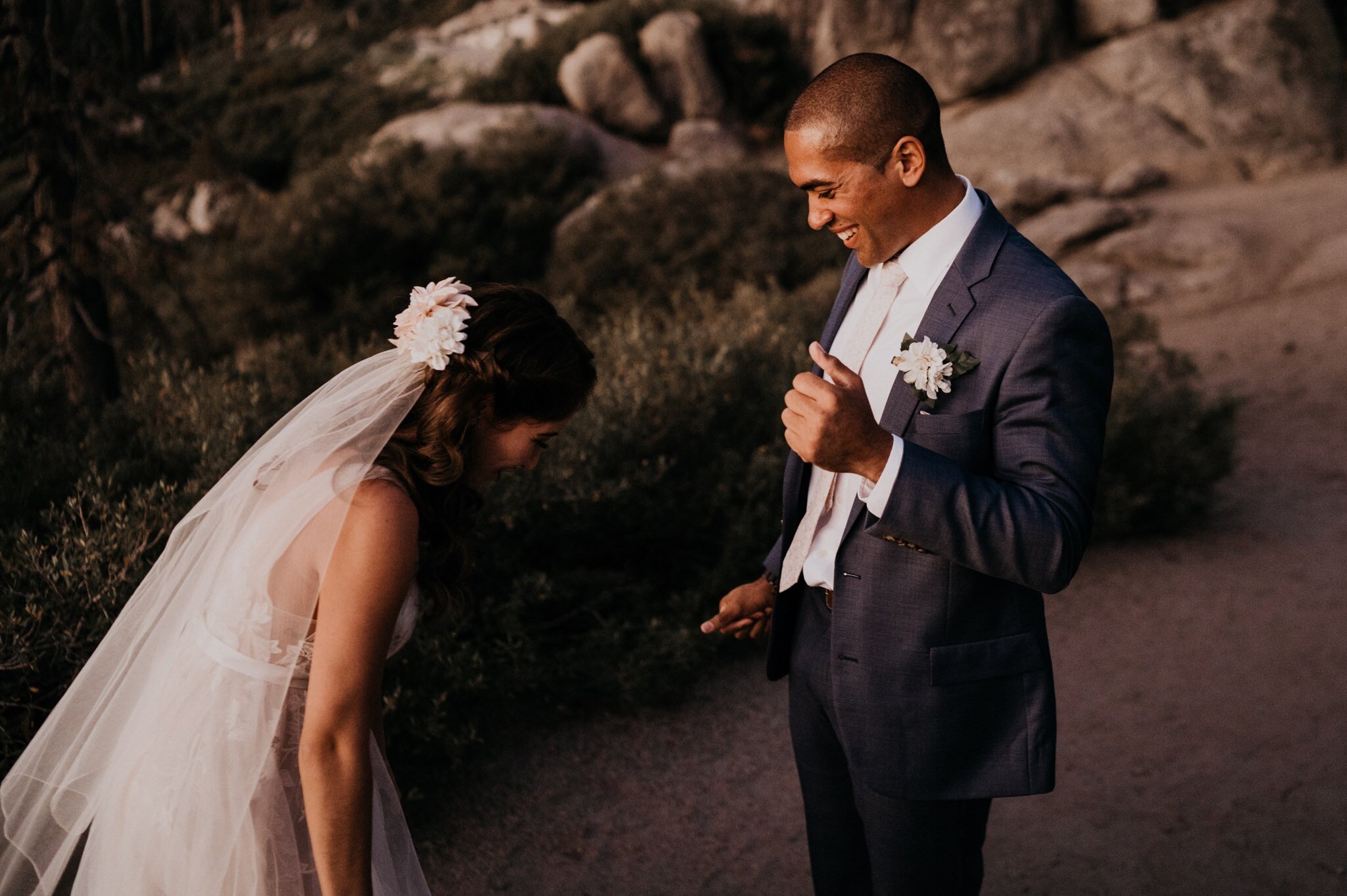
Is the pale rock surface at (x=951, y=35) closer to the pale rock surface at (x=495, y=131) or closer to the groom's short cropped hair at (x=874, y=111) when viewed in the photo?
the pale rock surface at (x=495, y=131)

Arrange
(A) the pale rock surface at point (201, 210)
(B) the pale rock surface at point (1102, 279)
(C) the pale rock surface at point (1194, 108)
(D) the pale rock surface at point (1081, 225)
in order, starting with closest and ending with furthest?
(A) the pale rock surface at point (201, 210) < (B) the pale rock surface at point (1102, 279) < (D) the pale rock surface at point (1081, 225) < (C) the pale rock surface at point (1194, 108)

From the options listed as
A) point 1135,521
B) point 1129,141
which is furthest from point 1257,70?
point 1135,521

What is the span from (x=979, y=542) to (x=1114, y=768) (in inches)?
118

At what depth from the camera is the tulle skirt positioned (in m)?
1.96

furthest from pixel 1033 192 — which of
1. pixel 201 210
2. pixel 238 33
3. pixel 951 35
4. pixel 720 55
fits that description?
pixel 238 33

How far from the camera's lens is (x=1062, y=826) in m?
3.90

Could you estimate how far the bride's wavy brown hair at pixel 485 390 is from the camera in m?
2.05

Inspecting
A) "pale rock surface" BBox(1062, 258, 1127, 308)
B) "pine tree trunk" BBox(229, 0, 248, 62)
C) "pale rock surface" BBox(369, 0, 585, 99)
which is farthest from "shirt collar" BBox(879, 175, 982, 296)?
"pine tree trunk" BBox(229, 0, 248, 62)

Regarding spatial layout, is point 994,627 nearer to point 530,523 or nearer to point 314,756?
point 314,756

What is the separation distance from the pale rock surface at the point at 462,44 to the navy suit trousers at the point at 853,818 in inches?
671

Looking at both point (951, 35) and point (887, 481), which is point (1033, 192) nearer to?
point (951, 35)

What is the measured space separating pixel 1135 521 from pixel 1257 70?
11845 mm

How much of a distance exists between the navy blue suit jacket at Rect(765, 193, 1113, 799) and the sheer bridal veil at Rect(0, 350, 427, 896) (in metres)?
1.06

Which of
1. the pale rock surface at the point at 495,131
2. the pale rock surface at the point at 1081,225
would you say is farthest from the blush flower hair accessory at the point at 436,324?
the pale rock surface at the point at 495,131
